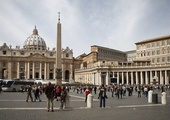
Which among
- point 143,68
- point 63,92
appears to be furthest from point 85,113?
point 143,68

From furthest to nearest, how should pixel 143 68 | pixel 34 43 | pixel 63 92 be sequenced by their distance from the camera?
1. pixel 34 43
2. pixel 143 68
3. pixel 63 92

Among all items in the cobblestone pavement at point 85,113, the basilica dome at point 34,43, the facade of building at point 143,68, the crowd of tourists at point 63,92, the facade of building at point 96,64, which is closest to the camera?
the cobblestone pavement at point 85,113

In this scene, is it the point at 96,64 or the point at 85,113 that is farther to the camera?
the point at 96,64

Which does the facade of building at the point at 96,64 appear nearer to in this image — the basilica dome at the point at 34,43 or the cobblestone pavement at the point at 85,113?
the basilica dome at the point at 34,43

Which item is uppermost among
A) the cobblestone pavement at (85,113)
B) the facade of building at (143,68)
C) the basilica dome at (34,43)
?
the basilica dome at (34,43)

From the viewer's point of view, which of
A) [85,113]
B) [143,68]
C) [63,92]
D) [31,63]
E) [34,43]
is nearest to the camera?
[85,113]

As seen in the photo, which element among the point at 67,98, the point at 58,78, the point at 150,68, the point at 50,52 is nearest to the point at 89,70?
the point at 150,68

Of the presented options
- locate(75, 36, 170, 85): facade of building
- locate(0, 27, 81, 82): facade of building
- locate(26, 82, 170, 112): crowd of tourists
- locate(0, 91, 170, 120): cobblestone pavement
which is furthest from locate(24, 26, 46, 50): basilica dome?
locate(0, 91, 170, 120): cobblestone pavement

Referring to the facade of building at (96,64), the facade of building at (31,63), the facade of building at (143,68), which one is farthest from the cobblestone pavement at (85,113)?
the facade of building at (31,63)

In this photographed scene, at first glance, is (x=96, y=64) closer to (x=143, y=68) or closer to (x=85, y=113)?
(x=143, y=68)

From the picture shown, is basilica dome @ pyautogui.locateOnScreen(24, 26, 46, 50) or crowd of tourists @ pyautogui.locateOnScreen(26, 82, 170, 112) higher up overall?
basilica dome @ pyautogui.locateOnScreen(24, 26, 46, 50)

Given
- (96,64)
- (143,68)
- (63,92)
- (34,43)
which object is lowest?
(63,92)

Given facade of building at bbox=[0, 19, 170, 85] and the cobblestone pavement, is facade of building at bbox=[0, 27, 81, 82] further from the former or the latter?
the cobblestone pavement

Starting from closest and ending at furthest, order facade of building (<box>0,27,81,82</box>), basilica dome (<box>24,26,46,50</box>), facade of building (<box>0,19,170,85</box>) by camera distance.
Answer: facade of building (<box>0,19,170,85</box>)
facade of building (<box>0,27,81,82</box>)
basilica dome (<box>24,26,46,50</box>)
